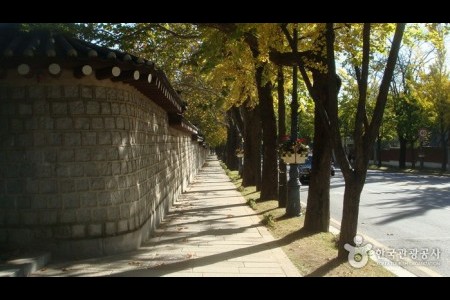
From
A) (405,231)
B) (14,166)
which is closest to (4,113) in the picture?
(14,166)

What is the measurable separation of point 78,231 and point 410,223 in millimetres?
8288

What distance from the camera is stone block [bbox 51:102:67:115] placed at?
304 inches

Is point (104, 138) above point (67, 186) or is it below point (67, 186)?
above

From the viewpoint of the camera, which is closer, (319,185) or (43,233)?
(43,233)

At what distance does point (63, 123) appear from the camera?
7.77 meters

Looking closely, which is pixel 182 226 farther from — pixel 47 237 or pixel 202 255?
pixel 47 237

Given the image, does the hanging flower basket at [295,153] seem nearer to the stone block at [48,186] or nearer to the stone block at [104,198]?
the stone block at [104,198]

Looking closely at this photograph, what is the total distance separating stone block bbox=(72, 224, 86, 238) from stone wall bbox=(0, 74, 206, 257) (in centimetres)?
2

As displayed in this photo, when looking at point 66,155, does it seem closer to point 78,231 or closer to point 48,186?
point 48,186

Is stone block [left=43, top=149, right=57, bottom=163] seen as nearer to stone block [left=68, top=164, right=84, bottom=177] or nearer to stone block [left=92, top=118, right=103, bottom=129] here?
stone block [left=68, top=164, right=84, bottom=177]

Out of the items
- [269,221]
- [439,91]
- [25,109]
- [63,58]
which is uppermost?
[439,91]

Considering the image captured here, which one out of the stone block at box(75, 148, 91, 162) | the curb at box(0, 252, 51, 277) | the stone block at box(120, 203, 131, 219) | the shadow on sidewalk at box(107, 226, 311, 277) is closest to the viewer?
the curb at box(0, 252, 51, 277)

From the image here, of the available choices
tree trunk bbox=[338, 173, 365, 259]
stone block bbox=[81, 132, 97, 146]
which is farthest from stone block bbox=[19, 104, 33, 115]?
tree trunk bbox=[338, 173, 365, 259]

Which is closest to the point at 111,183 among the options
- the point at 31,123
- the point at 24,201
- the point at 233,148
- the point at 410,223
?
the point at 24,201
